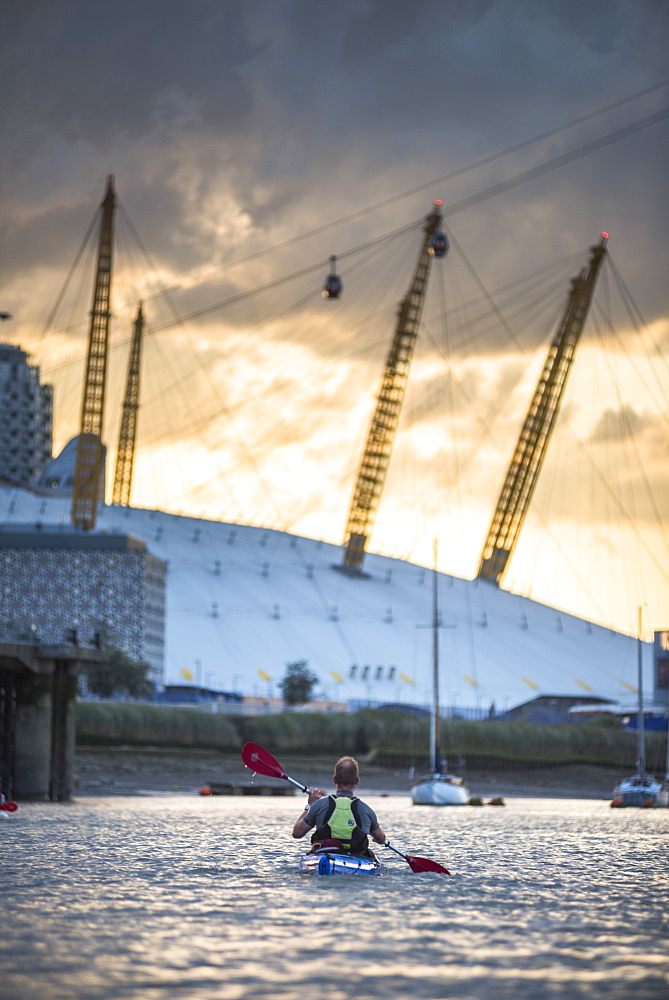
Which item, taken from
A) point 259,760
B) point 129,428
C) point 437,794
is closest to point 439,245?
point 437,794

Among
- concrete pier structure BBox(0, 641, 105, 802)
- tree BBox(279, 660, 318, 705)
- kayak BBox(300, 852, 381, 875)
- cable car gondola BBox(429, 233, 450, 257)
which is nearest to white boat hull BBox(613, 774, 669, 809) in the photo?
concrete pier structure BBox(0, 641, 105, 802)

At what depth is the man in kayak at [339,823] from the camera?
18500 mm

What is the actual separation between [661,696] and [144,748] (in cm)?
4539

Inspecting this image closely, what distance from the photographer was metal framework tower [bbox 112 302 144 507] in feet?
437

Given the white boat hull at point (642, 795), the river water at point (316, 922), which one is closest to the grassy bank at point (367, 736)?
Result: the white boat hull at point (642, 795)

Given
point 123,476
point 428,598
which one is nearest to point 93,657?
point 428,598

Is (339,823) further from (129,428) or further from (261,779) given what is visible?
(129,428)

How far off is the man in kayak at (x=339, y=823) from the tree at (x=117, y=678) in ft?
222

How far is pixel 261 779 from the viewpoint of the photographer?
71000mm

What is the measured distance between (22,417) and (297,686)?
83.5 m

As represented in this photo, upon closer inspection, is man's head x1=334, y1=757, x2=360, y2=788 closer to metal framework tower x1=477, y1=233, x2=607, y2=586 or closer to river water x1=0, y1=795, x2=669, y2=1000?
river water x1=0, y1=795, x2=669, y2=1000

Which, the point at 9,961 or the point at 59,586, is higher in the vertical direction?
the point at 59,586

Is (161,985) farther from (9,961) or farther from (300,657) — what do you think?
(300,657)

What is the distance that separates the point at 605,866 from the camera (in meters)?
23.5
